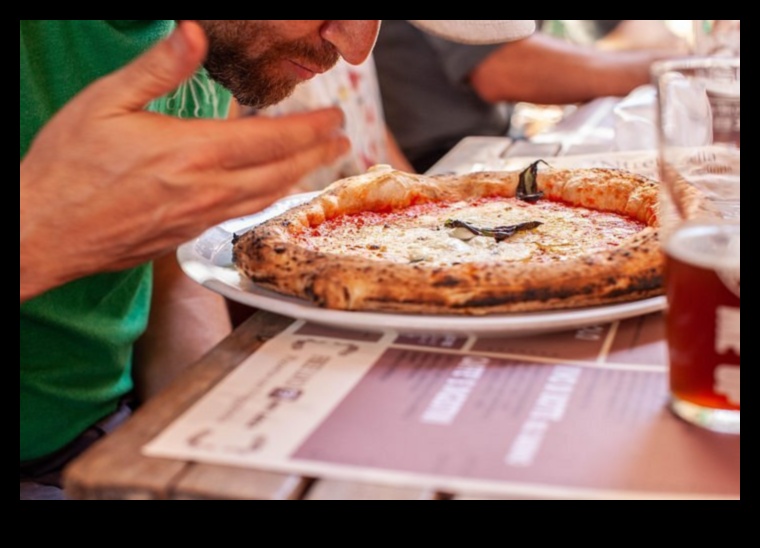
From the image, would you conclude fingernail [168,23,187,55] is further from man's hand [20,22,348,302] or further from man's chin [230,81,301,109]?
man's chin [230,81,301,109]

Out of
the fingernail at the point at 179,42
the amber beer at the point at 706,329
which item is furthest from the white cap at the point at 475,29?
the amber beer at the point at 706,329

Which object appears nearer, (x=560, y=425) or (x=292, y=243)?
(x=560, y=425)

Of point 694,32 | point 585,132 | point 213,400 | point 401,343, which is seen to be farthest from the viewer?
point 694,32

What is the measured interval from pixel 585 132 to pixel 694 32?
65 centimetres

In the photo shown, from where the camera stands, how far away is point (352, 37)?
132 cm

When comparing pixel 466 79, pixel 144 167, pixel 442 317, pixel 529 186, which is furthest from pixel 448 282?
pixel 466 79

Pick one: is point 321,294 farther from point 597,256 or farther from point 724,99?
point 724,99

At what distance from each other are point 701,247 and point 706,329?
0.24 ft

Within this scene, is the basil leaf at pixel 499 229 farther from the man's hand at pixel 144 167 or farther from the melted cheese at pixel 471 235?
the man's hand at pixel 144 167

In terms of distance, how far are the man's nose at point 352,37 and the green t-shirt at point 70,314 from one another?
0.89 feet

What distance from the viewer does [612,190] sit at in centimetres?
127

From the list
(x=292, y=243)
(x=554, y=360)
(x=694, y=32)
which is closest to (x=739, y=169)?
(x=554, y=360)

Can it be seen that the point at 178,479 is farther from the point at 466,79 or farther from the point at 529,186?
the point at 466,79

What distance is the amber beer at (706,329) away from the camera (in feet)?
2.40
